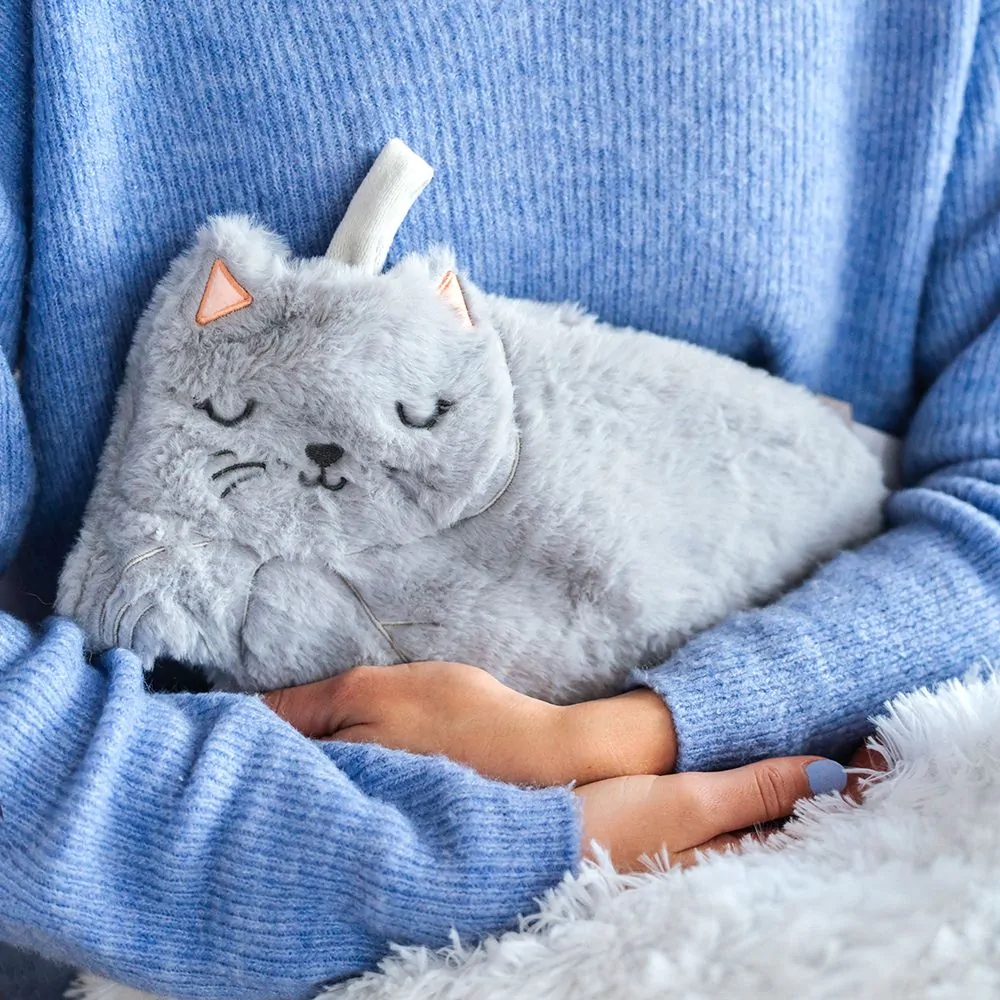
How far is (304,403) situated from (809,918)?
405 mm

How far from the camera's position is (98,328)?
2.16 ft

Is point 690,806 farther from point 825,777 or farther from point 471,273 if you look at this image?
point 471,273

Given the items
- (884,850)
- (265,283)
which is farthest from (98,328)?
(884,850)

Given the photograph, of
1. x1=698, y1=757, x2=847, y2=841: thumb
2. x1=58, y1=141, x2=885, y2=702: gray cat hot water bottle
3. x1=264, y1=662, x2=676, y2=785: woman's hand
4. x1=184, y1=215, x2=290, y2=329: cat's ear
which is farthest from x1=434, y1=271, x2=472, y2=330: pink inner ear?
x1=698, y1=757, x2=847, y2=841: thumb

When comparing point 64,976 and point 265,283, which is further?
point 64,976

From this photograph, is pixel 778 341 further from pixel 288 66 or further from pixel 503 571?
pixel 288 66

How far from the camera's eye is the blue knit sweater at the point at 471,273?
54 cm

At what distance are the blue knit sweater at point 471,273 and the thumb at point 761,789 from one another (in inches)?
1.1

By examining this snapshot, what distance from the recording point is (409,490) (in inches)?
25.3

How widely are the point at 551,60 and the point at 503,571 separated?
0.37 meters

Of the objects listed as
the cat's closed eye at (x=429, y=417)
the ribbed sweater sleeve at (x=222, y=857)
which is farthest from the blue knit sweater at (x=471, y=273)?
the cat's closed eye at (x=429, y=417)

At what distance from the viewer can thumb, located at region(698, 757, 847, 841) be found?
603mm

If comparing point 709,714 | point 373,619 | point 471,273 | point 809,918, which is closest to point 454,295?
point 471,273

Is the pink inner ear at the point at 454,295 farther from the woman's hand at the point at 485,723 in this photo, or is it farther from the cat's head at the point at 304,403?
the woman's hand at the point at 485,723
